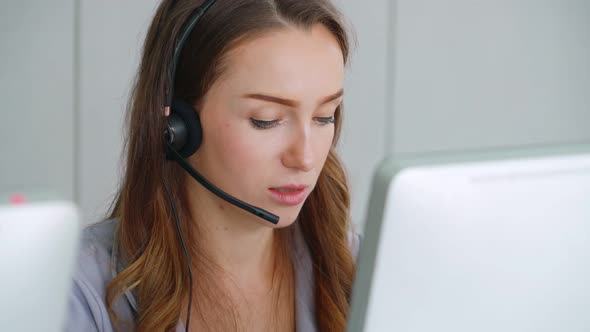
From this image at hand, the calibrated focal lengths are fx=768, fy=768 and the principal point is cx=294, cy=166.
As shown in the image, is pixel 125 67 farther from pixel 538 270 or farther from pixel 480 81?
pixel 538 270

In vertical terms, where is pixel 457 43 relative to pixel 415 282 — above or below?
above

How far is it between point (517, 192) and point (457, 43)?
87.9 inches

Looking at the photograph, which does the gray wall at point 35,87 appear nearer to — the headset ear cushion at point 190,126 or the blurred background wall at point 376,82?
the blurred background wall at point 376,82

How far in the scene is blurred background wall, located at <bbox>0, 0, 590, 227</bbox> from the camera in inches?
89.4

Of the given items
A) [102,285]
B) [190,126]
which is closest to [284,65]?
[190,126]

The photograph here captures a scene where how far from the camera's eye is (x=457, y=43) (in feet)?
9.11

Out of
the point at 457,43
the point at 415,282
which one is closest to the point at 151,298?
the point at 415,282

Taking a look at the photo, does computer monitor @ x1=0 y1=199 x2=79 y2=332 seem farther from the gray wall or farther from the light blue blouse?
the gray wall

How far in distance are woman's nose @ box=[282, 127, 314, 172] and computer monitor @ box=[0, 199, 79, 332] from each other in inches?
25.6

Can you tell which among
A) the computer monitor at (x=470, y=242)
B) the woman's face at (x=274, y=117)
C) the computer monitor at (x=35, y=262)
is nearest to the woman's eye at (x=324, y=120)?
the woman's face at (x=274, y=117)

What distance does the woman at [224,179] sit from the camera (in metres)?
1.19

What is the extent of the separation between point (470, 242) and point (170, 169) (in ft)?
2.63

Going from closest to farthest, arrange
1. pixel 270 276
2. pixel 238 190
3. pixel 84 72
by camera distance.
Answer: pixel 238 190 < pixel 270 276 < pixel 84 72

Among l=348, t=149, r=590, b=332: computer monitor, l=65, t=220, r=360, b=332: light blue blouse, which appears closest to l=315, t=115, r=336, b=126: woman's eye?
l=65, t=220, r=360, b=332: light blue blouse
